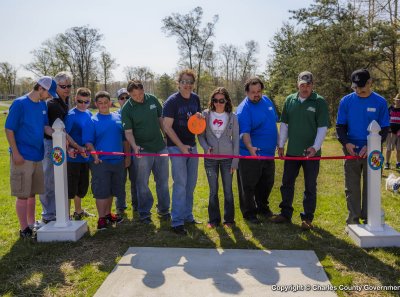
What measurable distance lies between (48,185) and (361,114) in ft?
13.9

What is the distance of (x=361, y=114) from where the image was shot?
4754mm

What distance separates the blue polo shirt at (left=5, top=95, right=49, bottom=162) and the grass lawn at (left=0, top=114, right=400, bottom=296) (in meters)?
1.14

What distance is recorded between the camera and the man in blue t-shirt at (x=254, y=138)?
5.17 m

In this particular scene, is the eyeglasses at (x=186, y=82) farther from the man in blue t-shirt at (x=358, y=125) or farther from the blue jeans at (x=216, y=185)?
the man in blue t-shirt at (x=358, y=125)

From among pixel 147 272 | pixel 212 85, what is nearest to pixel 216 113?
pixel 147 272

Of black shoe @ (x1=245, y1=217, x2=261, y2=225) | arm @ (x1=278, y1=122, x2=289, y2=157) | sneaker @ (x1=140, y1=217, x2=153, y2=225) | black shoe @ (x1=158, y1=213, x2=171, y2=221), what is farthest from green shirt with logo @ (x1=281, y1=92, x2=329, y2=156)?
sneaker @ (x1=140, y1=217, x2=153, y2=225)

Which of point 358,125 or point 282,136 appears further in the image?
point 282,136

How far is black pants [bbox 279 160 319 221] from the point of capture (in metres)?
5.02

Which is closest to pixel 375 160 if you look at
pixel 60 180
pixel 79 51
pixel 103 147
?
pixel 103 147

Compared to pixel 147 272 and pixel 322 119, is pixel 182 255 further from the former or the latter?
pixel 322 119

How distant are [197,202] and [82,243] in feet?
8.46

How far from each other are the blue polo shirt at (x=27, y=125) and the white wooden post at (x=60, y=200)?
0.78 feet

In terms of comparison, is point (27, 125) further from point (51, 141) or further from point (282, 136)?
point (282, 136)

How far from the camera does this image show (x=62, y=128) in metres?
4.81
